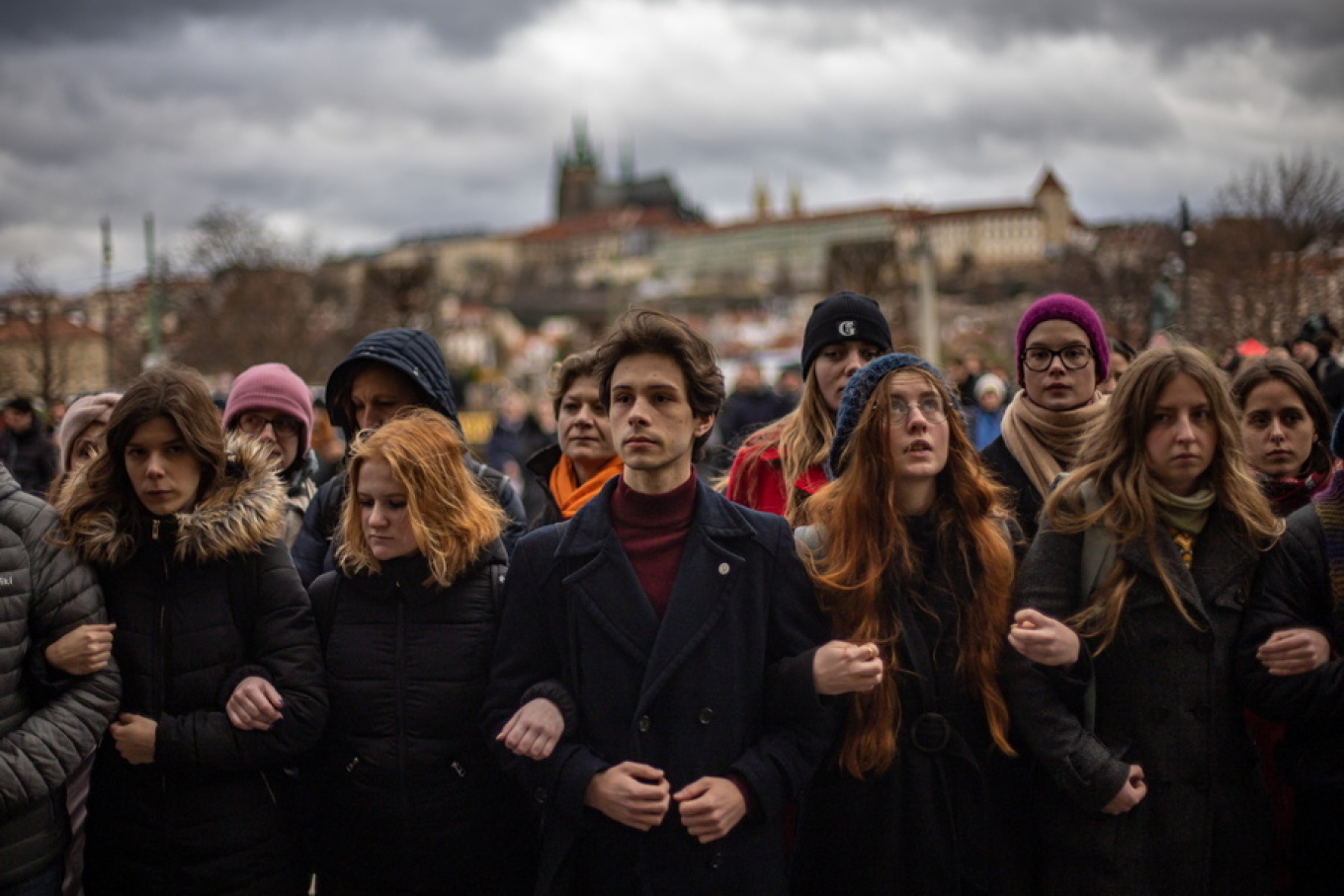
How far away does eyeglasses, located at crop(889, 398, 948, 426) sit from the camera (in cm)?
295

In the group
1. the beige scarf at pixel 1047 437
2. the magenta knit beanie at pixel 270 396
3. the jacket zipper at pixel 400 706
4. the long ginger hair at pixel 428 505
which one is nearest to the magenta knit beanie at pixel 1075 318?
the beige scarf at pixel 1047 437

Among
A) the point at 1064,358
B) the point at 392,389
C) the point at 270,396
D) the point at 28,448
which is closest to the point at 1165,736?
the point at 1064,358

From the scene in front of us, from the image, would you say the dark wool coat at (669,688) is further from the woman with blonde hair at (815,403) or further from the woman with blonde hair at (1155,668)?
the woman with blonde hair at (815,403)

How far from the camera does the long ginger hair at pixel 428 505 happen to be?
2967 mm

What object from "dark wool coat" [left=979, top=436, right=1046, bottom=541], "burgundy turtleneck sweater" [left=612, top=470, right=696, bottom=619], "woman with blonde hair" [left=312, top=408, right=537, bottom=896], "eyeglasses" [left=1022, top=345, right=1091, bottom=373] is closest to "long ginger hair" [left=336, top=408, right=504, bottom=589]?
"woman with blonde hair" [left=312, top=408, right=537, bottom=896]

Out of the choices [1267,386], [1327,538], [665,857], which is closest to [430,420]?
[665,857]

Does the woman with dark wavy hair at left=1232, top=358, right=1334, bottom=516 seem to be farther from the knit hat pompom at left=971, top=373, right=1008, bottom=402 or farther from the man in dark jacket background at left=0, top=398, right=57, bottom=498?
the man in dark jacket background at left=0, top=398, right=57, bottom=498

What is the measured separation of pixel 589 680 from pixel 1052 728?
1.22 meters

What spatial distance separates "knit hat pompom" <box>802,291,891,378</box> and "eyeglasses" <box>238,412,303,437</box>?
2.09m

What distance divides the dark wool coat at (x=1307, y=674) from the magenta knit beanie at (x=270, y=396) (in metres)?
3.44

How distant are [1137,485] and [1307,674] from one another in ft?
2.07

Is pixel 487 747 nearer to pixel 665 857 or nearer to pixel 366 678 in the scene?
pixel 366 678

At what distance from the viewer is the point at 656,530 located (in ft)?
9.03

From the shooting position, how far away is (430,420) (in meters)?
3.26
